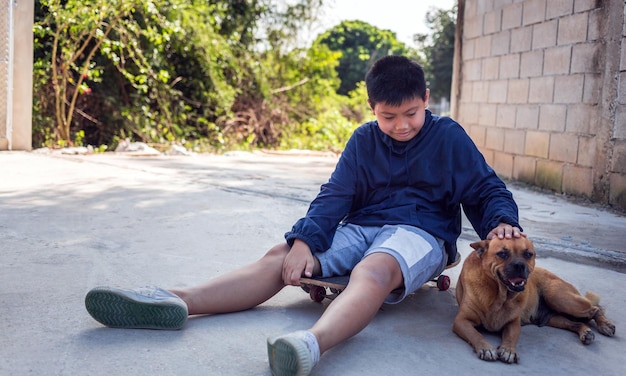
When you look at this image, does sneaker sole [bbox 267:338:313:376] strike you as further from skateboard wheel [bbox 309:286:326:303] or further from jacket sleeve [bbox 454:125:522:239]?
jacket sleeve [bbox 454:125:522:239]

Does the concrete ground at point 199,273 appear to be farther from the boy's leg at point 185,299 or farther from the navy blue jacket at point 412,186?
the navy blue jacket at point 412,186

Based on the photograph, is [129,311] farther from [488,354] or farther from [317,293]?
[488,354]

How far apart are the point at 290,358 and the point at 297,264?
2.16 ft

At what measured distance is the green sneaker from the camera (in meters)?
1.99

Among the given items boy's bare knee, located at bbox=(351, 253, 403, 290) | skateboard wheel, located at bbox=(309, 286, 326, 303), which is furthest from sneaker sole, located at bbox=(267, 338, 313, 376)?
skateboard wheel, located at bbox=(309, 286, 326, 303)

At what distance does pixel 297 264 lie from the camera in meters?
2.63

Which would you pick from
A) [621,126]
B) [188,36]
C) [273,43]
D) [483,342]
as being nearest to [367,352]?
[483,342]

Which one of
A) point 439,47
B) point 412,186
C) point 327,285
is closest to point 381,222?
point 412,186

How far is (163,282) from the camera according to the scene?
3105 mm

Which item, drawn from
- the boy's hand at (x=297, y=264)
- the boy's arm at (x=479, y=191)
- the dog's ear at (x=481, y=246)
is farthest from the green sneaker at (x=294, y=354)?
the boy's arm at (x=479, y=191)

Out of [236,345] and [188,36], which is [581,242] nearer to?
[236,345]

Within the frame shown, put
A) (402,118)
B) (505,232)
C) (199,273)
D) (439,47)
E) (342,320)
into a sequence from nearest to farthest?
1. (342,320)
2. (505,232)
3. (402,118)
4. (199,273)
5. (439,47)

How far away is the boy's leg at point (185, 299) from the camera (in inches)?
94.1

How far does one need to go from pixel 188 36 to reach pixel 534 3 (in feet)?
17.3
